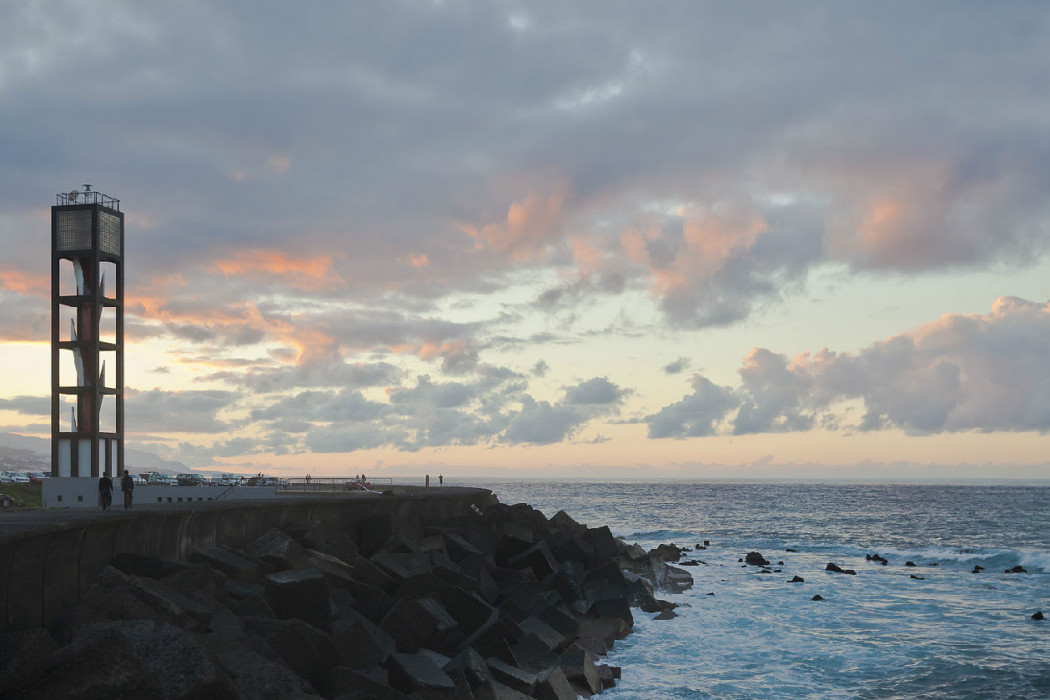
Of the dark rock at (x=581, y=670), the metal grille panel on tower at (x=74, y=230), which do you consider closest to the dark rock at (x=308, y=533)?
the dark rock at (x=581, y=670)

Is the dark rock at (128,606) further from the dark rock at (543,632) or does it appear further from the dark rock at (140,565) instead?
the dark rock at (543,632)

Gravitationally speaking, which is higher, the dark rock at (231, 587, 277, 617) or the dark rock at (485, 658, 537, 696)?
the dark rock at (231, 587, 277, 617)

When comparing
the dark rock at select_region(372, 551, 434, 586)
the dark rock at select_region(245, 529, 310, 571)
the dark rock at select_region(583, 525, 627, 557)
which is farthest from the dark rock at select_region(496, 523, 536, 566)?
the dark rock at select_region(245, 529, 310, 571)

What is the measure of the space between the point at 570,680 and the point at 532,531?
483 inches

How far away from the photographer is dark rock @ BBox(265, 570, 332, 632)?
12375mm

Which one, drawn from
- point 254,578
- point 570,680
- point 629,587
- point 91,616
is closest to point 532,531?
point 629,587

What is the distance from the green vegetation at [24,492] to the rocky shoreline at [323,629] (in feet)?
120

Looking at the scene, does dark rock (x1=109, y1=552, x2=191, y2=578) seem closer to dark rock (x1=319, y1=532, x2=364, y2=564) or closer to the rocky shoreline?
the rocky shoreline

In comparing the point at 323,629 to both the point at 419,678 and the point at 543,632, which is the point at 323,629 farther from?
the point at 543,632

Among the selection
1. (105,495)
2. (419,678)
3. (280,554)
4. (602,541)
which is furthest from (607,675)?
(602,541)

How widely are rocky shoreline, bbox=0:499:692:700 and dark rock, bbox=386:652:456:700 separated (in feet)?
0.06

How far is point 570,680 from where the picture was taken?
572 inches

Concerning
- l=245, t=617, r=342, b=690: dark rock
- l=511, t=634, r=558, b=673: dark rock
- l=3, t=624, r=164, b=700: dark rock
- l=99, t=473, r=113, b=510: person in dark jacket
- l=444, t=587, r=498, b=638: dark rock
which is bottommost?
l=511, t=634, r=558, b=673: dark rock

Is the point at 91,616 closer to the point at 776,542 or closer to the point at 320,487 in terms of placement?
the point at 320,487
